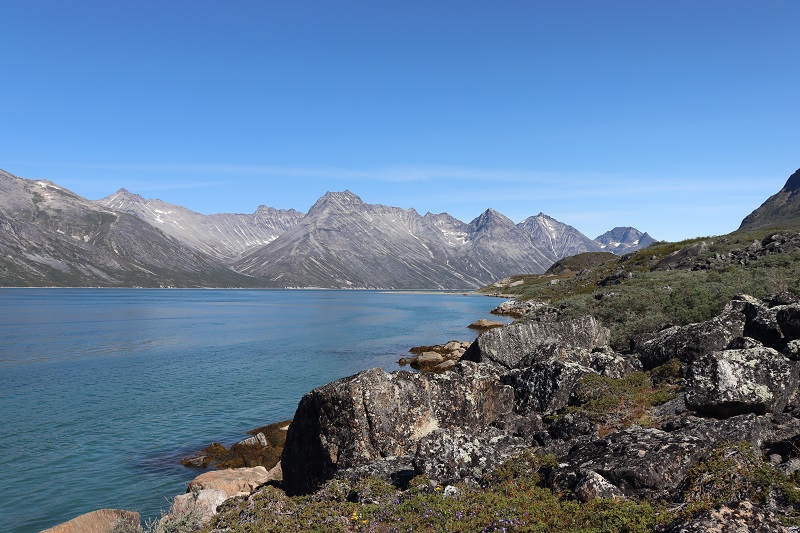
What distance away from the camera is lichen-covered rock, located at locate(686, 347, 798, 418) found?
15.4m

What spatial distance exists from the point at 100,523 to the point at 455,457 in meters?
13.7

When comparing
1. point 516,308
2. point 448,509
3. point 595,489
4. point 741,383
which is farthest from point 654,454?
point 516,308

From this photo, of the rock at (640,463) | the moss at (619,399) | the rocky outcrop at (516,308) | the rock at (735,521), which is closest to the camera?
the rock at (735,521)

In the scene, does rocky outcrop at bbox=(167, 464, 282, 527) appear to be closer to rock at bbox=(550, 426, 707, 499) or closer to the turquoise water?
the turquoise water

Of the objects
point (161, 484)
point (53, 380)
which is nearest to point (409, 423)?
point (161, 484)

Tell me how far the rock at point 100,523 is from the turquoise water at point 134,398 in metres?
3.97

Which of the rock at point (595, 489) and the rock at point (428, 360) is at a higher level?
the rock at point (595, 489)

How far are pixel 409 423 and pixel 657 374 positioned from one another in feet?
41.3

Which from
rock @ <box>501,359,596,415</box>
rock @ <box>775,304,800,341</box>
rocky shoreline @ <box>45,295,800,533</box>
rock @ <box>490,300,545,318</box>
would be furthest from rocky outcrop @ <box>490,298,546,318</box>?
rock @ <box>501,359,596,415</box>

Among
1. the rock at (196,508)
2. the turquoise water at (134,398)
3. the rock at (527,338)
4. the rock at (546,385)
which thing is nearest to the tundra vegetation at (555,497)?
the rock at (196,508)

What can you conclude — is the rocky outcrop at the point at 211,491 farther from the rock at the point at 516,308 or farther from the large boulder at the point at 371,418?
the rock at the point at 516,308

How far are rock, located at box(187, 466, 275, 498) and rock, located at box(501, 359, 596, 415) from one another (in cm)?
1268

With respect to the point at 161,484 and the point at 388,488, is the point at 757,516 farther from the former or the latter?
the point at 161,484

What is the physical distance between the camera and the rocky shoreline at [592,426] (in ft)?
37.4
